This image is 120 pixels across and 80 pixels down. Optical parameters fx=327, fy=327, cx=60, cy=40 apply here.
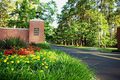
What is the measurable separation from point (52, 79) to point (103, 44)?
64.5m

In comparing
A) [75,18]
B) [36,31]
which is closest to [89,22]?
[75,18]

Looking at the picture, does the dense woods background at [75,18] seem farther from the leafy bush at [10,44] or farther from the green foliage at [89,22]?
the leafy bush at [10,44]

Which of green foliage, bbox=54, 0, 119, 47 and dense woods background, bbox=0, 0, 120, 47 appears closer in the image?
dense woods background, bbox=0, 0, 120, 47

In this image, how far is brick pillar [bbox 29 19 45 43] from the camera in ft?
124

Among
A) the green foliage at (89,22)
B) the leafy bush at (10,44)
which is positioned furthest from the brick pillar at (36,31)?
the green foliage at (89,22)

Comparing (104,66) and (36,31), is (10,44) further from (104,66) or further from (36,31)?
(36,31)

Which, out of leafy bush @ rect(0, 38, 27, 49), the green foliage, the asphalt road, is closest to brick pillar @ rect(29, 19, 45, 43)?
the asphalt road

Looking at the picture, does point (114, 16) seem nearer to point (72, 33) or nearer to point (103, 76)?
point (72, 33)

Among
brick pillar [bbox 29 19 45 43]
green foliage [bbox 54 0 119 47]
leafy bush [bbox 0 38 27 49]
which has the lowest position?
leafy bush [bbox 0 38 27 49]

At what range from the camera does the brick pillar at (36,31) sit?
37875 millimetres

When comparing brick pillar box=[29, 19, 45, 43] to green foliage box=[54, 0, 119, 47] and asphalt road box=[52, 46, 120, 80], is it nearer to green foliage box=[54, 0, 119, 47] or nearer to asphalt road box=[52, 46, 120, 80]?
asphalt road box=[52, 46, 120, 80]

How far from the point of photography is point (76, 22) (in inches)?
3194

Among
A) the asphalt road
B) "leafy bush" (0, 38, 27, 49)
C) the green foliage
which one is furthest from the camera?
the green foliage

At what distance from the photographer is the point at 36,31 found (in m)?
38.3
